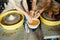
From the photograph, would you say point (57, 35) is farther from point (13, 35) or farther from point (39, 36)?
point (13, 35)

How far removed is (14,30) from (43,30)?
0.87ft

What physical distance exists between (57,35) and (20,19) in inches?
14.8

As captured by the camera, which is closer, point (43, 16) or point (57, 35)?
point (57, 35)

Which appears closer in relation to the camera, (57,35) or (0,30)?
(57,35)

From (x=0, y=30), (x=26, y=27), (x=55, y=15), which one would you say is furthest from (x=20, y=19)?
(x=55, y=15)

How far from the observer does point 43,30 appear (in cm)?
117

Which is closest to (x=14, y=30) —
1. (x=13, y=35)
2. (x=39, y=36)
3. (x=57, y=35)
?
(x=13, y=35)

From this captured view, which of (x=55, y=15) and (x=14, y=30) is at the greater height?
(x=55, y=15)

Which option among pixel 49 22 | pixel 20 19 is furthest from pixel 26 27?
pixel 49 22

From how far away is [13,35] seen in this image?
3.83 feet

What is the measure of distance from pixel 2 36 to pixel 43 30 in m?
0.37

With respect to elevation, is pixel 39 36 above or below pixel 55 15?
below

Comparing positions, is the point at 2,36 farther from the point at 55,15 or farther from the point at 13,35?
the point at 55,15

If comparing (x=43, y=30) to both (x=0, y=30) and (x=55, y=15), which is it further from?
(x=0, y=30)
